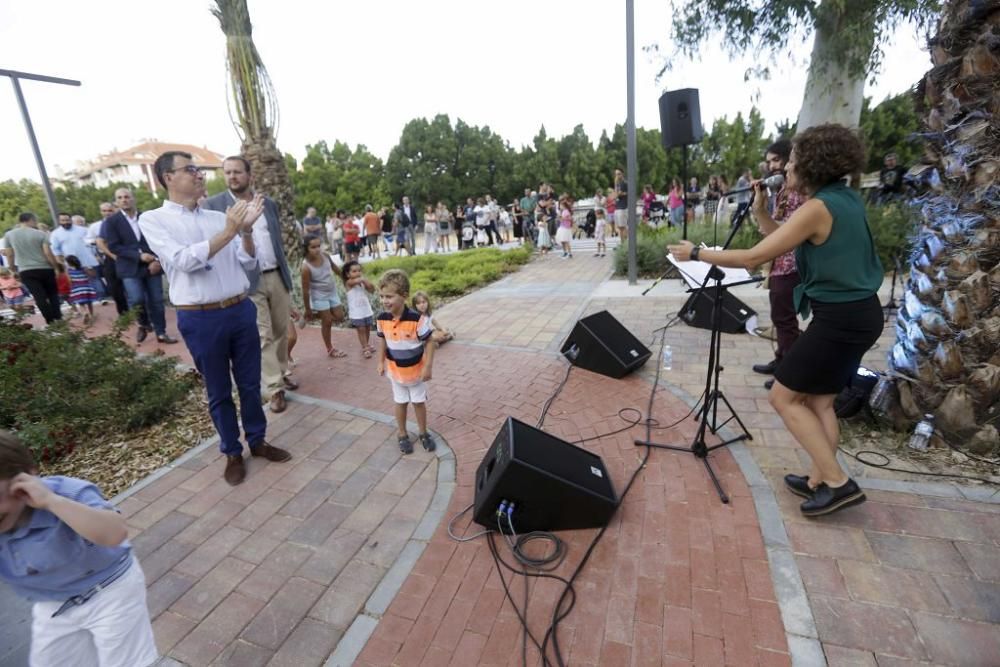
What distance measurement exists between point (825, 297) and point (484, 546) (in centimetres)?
216

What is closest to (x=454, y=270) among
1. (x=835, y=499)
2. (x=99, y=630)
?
(x=835, y=499)

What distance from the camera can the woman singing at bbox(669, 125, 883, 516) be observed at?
2.21m

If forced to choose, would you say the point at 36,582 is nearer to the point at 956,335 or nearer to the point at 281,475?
the point at 281,475

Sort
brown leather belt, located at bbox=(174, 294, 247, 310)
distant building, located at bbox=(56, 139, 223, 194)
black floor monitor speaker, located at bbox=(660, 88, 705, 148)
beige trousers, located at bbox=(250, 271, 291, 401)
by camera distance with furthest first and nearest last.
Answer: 1. distant building, located at bbox=(56, 139, 223, 194)
2. black floor monitor speaker, located at bbox=(660, 88, 705, 148)
3. beige trousers, located at bbox=(250, 271, 291, 401)
4. brown leather belt, located at bbox=(174, 294, 247, 310)

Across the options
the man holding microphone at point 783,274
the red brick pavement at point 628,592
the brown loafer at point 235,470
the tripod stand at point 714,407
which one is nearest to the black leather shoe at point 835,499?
the red brick pavement at point 628,592

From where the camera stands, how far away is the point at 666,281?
8656mm

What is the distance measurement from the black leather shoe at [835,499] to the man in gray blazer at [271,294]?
13.2 ft

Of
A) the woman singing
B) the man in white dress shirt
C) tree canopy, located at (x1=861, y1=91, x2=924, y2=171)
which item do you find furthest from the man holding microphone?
tree canopy, located at (x1=861, y1=91, x2=924, y2=171)

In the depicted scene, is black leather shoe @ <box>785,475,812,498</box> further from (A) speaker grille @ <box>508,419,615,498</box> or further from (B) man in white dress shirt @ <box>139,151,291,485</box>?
(B) man in white dress shirt @ <box>139,151,291,485</box>

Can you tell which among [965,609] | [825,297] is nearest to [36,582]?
[825,297]

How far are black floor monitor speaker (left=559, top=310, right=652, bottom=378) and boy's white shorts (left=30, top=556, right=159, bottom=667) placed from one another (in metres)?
3.80

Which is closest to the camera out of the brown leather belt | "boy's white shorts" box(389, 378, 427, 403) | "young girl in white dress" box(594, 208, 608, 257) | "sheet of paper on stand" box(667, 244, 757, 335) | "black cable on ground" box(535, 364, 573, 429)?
the brown leather belt

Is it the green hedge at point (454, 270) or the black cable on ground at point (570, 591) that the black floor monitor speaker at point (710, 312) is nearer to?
the black cable on ground at point (570, 591)

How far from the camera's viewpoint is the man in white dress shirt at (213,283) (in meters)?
2.83
